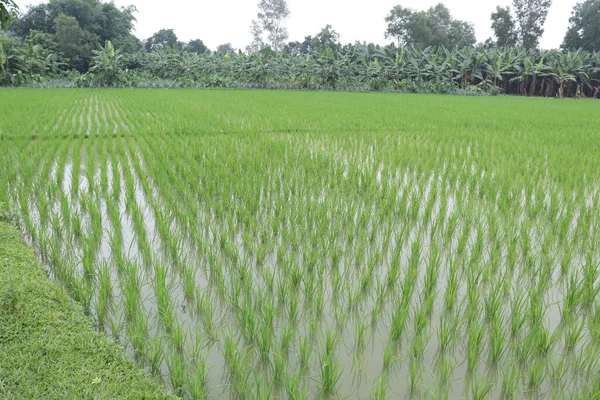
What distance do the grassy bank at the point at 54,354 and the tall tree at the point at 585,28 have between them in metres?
37.8

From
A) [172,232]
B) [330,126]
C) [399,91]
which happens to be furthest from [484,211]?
[399,91]

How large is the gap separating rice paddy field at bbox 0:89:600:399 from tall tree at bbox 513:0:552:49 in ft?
114

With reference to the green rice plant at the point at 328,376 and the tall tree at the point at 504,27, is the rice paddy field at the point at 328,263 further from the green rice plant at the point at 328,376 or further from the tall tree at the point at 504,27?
the tall tree at the point at 504,27

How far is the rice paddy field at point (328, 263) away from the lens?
1.85m

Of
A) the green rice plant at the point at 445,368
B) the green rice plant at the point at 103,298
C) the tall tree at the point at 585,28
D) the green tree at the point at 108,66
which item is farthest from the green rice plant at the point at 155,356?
the tall tree at the point at 585,28

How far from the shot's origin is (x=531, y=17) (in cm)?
3588

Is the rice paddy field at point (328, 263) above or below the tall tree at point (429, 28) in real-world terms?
below

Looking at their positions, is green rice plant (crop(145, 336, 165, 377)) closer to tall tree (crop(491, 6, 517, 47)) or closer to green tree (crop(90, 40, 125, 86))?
green tree (crop(90, 40, 125, 86))

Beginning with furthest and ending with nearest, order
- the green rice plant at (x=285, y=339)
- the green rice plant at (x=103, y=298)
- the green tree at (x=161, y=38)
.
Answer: the green tree at (x=161, y=38)
the green rice plant at (x=103, y=298)
the green rice plant at (x=285, y=339)

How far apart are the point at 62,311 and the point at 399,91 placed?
76.7 ft

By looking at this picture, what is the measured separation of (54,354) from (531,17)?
41.1m

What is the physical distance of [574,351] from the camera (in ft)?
6.55

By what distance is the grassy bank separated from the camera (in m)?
1.61

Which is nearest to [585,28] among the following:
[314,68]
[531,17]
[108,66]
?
[531,17]
